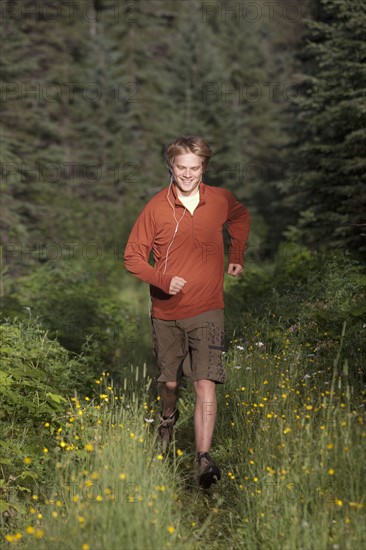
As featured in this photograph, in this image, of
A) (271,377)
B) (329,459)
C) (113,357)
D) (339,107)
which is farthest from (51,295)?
(329,459)

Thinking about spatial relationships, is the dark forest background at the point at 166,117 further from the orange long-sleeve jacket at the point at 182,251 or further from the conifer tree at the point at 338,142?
the orange long-sleeve jacket at the point at 182,251

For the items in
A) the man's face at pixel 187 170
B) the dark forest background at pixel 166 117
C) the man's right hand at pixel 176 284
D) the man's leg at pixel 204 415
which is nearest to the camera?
the man's right hand at pixel 176 284

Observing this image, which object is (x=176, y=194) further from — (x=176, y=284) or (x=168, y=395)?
(x=168, y=395)

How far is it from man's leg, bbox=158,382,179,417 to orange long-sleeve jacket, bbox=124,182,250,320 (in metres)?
0.55

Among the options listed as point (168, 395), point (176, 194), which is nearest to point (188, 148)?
point (176, 194)

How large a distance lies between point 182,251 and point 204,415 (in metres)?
1.13

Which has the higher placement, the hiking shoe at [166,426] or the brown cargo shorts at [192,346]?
the brown cargo shorts at [192,346]

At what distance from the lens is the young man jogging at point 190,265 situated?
4.95 meters

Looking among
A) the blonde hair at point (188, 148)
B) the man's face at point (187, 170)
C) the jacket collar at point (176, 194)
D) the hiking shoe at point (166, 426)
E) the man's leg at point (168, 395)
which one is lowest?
the hiking shoe at point (166, 426)

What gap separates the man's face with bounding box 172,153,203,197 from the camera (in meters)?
4.98

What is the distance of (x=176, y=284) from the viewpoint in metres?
4.72

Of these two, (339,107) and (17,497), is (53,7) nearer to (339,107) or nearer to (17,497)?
(339,107)

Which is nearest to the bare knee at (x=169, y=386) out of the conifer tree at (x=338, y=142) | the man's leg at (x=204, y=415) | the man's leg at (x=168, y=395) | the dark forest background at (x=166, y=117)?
the man's leg at (x=168, y=395)

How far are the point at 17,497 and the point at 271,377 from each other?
7.31ft
